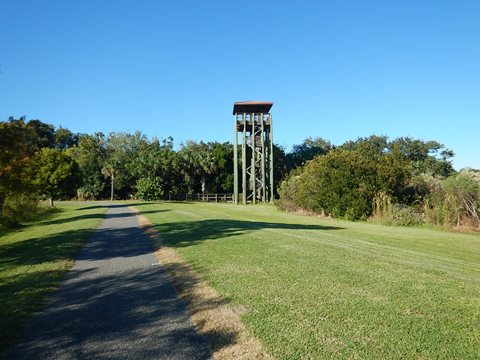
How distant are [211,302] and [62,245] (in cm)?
839

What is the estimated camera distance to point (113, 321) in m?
Result: 5.20

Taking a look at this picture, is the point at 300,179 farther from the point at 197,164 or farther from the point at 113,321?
the point at 197,164

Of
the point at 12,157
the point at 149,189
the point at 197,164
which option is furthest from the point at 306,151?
the point at 12,157

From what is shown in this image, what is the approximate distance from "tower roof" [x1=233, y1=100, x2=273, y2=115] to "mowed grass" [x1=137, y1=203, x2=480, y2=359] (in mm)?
40379

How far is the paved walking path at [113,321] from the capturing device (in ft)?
14.0

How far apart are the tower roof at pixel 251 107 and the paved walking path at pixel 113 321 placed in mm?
42869

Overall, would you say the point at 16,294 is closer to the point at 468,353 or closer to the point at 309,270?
the point at 309,270

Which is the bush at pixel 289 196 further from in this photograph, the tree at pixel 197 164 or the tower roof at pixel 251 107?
the tree at pixel 197 164

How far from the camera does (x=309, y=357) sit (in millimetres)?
3832

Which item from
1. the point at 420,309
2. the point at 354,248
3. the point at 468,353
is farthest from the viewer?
the point at 354,248

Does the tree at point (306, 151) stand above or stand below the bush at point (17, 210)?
above

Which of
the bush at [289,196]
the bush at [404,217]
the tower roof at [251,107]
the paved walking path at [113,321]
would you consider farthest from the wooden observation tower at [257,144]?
the paved walking path at [113,321]

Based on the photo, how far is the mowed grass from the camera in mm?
4051

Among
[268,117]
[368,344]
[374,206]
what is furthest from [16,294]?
[268,117]
